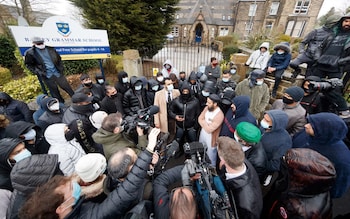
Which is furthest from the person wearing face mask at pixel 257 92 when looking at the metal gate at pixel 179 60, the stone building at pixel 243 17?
the stone building at pixel 243 17

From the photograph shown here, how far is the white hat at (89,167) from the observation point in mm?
1505

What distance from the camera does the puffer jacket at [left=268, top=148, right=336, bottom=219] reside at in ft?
4.44

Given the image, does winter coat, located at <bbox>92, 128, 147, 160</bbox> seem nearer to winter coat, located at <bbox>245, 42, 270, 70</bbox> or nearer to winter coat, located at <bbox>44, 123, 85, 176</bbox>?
winter coat, located at <bbox>44, 123, 85, 176</bbox>

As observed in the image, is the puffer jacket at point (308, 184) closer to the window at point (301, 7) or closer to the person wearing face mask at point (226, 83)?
the person wearing face mask at point (226, 83)

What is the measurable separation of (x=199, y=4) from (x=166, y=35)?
25.1 metres

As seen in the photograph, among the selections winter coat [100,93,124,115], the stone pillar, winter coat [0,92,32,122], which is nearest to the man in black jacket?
winter coat [100,93,124,115]

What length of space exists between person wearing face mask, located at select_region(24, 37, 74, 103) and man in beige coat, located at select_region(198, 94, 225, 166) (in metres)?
4.58

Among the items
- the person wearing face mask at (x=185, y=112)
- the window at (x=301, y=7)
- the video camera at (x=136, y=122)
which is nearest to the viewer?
the video camera at (x=136, y=122)

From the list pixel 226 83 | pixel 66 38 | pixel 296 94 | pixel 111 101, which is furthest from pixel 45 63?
pixel 296 94

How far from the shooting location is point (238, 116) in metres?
2.77

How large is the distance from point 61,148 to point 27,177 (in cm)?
70

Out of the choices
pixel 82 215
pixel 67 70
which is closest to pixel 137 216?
pixel 82 215

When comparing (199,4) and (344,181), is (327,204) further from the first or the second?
(199,4)

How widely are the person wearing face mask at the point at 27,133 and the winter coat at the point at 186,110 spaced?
99.6 inches
